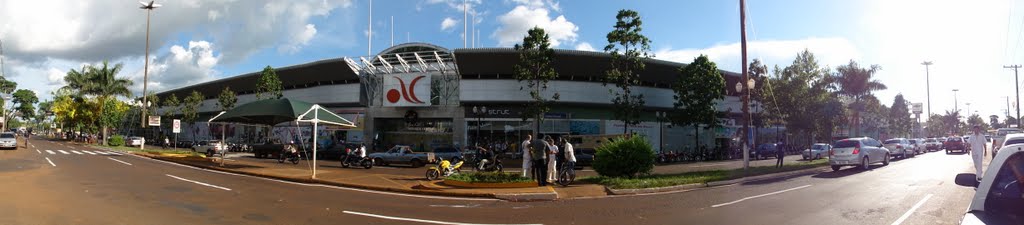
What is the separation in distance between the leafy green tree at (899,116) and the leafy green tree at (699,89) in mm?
51313

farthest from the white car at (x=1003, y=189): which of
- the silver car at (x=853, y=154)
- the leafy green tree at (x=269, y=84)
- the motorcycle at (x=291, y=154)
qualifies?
the leafy green tree at (x=269, y=84)

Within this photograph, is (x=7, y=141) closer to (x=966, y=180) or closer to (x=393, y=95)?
(x=393, y=95)

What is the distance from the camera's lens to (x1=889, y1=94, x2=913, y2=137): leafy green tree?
72.0 meters

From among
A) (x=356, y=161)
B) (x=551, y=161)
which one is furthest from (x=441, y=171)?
(x=356, y=161)

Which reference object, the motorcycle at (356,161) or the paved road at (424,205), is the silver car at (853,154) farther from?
the motorcycle at (356,161)

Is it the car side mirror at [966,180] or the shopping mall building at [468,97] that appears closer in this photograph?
the car side mirror at [966,180]

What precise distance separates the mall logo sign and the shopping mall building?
0.08m

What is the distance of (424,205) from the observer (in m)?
10.9

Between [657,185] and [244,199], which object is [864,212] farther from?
[244,199]

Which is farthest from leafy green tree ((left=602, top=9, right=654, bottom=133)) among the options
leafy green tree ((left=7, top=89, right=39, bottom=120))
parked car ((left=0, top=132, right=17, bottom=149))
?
leafy green tree ((left=7, top=89, right=39, bottom=120))

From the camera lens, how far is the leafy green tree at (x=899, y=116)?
236ft

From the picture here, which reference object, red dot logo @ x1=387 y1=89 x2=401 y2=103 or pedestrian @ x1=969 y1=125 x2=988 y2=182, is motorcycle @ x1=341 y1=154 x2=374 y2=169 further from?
pedestrian @ x1=969 y1=125 x2=988 y2=182

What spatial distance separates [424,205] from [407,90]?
29.9 metres

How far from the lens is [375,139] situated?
135 feet
